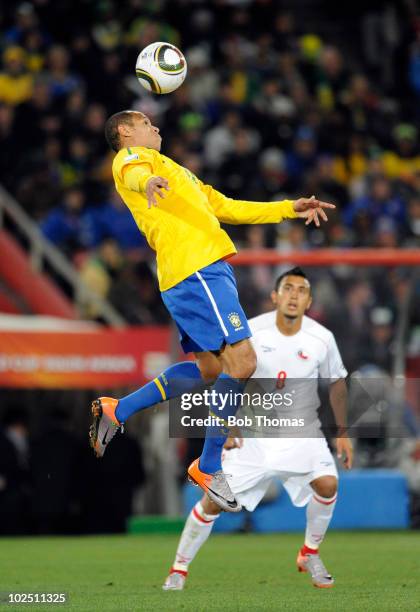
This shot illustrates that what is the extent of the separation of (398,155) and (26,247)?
615cm

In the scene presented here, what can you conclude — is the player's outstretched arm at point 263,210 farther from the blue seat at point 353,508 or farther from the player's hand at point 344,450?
the blue seat at point 353,508

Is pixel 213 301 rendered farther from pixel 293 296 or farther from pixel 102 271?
pixel 102 271

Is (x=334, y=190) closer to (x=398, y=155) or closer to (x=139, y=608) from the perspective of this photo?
(x=398, y=155)

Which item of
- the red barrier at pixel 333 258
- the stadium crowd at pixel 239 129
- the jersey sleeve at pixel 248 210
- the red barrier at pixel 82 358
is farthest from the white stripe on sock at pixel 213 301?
the red barrier at pixel 333 258

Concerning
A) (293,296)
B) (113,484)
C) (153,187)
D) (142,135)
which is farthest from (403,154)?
(153,187)

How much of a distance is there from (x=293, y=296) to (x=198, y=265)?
1.53m

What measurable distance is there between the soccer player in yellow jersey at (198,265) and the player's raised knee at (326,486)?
115 cm

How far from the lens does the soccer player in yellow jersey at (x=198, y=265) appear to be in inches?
352

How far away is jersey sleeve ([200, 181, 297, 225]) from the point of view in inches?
365

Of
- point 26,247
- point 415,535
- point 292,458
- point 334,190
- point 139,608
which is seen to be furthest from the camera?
point 334,190

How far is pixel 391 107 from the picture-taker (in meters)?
22.3

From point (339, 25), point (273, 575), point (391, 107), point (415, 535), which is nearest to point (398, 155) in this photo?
point (391, 107)

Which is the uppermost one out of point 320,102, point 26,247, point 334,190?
point 320,102

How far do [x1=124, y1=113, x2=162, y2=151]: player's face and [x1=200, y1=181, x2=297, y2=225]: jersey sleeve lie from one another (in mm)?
431
